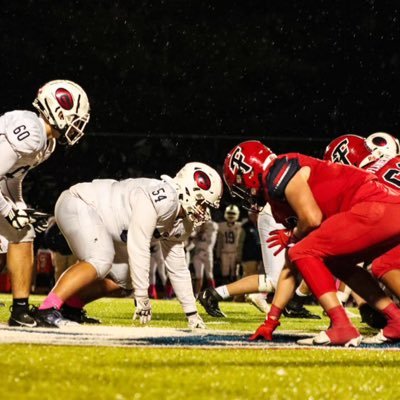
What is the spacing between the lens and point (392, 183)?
6.71m

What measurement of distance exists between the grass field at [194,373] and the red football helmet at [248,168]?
1.16 meters

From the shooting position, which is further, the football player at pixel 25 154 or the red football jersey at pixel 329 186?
the football player at pixel 25 154

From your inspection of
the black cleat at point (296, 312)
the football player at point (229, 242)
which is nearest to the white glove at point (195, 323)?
the black cleat at point (296, 312)

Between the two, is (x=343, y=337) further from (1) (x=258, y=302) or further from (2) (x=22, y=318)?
(1) (x=258, y=302)

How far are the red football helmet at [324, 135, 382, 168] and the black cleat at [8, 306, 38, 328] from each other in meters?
2.71

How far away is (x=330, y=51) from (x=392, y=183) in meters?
21.6

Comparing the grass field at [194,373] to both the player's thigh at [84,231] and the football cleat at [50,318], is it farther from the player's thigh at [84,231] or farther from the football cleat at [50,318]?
the player's thigh at [84,231]

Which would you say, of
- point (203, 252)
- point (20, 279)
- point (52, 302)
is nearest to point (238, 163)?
point (52, 302)

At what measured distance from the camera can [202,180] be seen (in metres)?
7.32

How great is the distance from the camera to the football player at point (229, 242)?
19.5m

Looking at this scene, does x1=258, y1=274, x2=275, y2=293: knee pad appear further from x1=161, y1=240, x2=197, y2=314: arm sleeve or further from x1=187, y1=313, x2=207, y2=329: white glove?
x1=187, y1=313, x2=207, y2=329: white glove

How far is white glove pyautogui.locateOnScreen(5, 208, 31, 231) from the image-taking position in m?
6.35

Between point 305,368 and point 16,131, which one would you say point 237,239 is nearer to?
point 16,131

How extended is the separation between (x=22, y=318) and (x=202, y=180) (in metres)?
1.71
